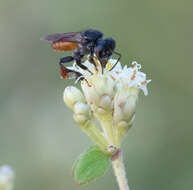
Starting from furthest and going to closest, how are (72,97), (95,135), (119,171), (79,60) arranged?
(79,60)
(72,97)
(95,135)
(119,171)

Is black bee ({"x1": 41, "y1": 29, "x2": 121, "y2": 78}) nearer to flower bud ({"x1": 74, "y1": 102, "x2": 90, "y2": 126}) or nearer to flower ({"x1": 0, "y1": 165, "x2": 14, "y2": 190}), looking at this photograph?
flower bud ({"x1": 74, "y1": 102, "x2": 90, "y2": 126})

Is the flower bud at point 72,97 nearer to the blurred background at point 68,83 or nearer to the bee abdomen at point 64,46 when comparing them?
the bee abdomen at point 64,46

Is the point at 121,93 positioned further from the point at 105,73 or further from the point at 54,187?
the point at 54,187

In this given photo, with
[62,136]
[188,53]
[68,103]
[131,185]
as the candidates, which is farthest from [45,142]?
[68,103]

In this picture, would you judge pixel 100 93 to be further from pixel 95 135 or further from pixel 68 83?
pixel 68 83

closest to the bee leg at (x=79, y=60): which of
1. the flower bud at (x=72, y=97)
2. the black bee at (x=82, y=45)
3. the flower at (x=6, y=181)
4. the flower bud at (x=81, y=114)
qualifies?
the black bee at (x=82, y=45)

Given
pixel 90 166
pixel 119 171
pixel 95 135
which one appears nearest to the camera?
pixel 119 171

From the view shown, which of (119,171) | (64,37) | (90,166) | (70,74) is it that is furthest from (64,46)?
(119,171)
